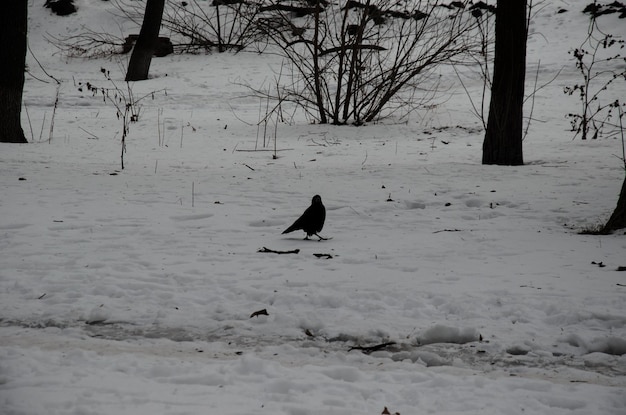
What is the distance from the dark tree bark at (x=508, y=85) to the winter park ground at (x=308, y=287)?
18.9 inches

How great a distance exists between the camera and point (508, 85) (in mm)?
8148

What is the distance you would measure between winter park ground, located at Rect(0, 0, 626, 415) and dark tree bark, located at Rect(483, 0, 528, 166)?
48 centimetres

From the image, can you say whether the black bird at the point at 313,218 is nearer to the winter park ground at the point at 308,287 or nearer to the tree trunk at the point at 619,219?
the winter park ground at the point at 308,287

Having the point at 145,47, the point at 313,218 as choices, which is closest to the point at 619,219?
the point at 313,218

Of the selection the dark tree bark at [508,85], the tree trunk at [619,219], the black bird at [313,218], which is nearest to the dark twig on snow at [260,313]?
the black bird at [313,218]

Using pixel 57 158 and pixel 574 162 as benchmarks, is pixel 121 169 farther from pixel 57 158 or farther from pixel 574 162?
pixel 574 162

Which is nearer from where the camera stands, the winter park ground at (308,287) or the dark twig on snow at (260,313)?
the winter park ground at (308,287)

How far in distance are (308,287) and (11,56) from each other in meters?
7.78

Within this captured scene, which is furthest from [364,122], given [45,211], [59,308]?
[59,308]

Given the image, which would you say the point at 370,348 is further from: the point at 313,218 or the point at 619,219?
the point at 619,219

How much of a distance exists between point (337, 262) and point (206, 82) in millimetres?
13234

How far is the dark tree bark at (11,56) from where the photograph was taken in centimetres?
911

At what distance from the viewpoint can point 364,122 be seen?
40.3 feet

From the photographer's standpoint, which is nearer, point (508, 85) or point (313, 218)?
point (313, 218)
